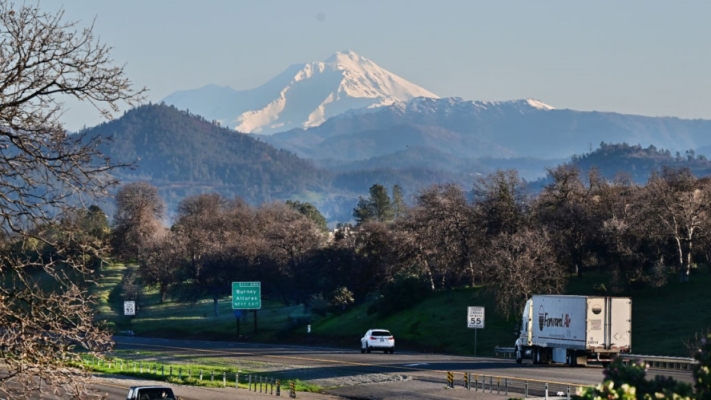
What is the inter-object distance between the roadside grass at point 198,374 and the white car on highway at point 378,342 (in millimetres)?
12196

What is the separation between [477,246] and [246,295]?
23354 millimetres

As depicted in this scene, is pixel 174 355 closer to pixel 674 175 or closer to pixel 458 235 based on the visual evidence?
pixel 458 235

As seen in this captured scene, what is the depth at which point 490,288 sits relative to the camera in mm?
85188

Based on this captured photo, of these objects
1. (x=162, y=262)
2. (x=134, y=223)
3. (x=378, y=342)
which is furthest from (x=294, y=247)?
(x=378, y=342)

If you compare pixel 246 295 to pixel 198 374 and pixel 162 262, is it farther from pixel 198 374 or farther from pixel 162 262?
pixel 198 374

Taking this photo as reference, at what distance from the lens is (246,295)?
100625mm

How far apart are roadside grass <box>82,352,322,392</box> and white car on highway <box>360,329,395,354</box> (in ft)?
40.0

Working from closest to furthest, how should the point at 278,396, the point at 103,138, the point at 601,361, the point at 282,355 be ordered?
the point at 103,138, the point at 278,396, the point at 601,361, the point at 282,355

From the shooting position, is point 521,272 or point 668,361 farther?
point 521,272

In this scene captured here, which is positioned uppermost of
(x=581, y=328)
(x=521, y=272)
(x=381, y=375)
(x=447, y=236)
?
(x=447, y=236)

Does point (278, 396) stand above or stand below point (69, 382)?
below

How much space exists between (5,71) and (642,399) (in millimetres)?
9262

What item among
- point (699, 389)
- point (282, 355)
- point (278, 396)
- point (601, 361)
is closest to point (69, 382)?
point (699, 389)

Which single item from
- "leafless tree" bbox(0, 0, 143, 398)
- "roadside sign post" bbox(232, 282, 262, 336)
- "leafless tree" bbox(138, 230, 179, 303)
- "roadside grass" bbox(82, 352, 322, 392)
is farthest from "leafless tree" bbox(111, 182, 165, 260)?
"leafless tree" bbox(0, 0, 143, 398)
